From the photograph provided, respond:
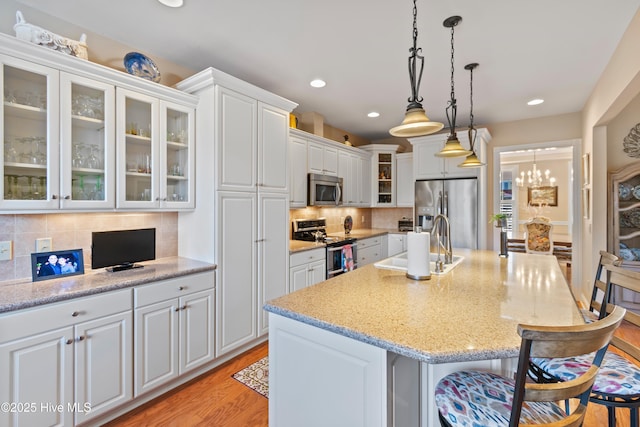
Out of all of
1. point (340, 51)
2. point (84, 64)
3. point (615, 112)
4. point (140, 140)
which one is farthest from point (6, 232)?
point (615, 112)

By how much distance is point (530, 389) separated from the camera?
2.81 ft

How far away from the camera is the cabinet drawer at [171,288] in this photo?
1.98 m

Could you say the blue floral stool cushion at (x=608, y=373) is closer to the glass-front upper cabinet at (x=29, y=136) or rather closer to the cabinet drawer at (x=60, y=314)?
the cabinet drawer at (x=60, y=314)

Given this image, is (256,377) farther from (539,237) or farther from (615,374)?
(539,237)

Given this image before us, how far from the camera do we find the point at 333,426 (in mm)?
1195

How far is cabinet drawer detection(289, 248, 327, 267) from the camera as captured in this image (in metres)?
3.27

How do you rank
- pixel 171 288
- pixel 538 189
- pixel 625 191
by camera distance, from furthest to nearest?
pixel 538 189 < pixel 625 191 < pixel 171 288

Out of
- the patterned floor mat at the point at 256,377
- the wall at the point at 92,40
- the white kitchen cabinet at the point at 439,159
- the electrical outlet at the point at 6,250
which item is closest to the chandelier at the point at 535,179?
the white kitchen cabinet at the point at 439,159

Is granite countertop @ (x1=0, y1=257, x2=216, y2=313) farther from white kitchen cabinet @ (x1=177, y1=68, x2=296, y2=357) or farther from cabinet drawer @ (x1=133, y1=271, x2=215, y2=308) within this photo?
white kitchen cabinet @ (x1=177, y1=68, x2=296, y2=357)

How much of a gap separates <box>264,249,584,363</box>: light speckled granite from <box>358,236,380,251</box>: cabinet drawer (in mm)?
2347

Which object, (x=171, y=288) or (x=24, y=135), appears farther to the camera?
(x=171, y=288)

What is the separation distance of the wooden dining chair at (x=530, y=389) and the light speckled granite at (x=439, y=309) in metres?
0.14

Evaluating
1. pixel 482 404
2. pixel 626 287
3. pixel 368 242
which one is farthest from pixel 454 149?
pixel 368 242

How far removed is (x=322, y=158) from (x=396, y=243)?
206 cm
